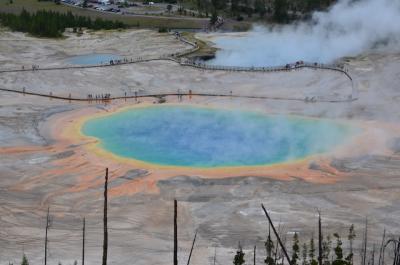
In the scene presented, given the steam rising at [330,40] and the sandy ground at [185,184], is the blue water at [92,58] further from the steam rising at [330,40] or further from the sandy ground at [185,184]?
the steam rising at [330,40]

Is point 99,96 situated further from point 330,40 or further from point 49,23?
point 49,23

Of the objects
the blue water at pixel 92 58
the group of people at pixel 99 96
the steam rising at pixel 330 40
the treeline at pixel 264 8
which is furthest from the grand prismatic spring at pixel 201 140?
the treeline at pixel 264 8

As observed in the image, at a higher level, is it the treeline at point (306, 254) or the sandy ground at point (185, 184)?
the treeline at point (306, 254)

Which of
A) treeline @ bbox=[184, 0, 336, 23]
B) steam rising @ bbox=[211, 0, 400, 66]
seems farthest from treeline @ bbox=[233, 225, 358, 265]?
treeline @ bbox=[184, 0, 336, 23]

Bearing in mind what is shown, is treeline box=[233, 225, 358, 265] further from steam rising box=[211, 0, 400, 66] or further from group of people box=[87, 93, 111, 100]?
steam rising box=[211, 0, 400, 66]

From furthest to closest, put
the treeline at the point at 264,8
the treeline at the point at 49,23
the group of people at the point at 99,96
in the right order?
the treeline at the point at 264,8
the treeline at the point at 49,23
the group of people at the point at 99,96

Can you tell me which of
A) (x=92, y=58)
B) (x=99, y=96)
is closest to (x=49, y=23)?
(x=92, y=58)

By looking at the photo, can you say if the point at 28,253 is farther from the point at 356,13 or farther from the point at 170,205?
the point at 356,13
